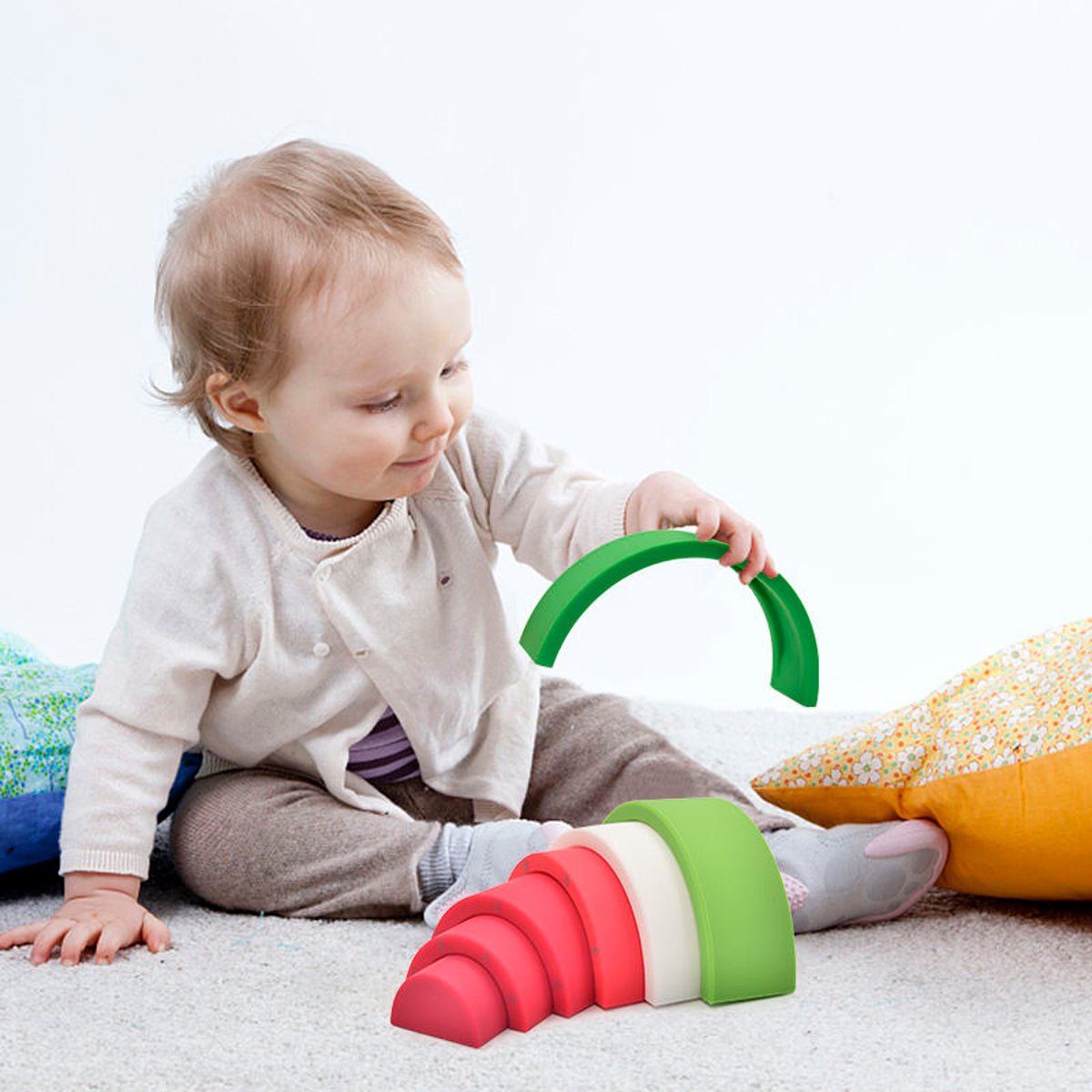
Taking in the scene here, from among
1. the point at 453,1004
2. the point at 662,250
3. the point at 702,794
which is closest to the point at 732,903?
the point at 453,1004

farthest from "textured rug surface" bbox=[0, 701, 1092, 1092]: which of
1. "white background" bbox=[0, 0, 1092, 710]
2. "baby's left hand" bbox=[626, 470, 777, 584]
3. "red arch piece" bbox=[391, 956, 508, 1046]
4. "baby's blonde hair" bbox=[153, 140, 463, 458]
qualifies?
"white background" bbox=[0, 0, 1092, 710]

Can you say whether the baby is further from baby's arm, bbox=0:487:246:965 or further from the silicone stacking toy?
the silicone stacking toy

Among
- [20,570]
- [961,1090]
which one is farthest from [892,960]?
[20,570]

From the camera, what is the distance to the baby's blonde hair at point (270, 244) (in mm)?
970

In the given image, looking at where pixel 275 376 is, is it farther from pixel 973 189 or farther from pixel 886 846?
pixel 973 189

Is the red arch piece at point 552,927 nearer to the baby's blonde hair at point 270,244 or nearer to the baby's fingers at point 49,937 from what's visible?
the baby's fingers at point 49,937

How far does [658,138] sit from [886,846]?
1191mm

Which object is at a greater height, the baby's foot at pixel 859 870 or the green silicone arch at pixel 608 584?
the green silicone arch at pixel 608 584

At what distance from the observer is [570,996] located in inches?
31.3

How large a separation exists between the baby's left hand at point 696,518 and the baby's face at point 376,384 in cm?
13

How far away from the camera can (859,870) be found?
0.96 meters

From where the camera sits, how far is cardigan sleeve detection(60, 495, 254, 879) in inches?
39.6

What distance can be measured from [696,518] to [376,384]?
8.6 inches

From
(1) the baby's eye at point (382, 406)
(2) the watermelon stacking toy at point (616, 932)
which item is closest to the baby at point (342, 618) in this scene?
(1) the baby's eye at point (382, 406)
